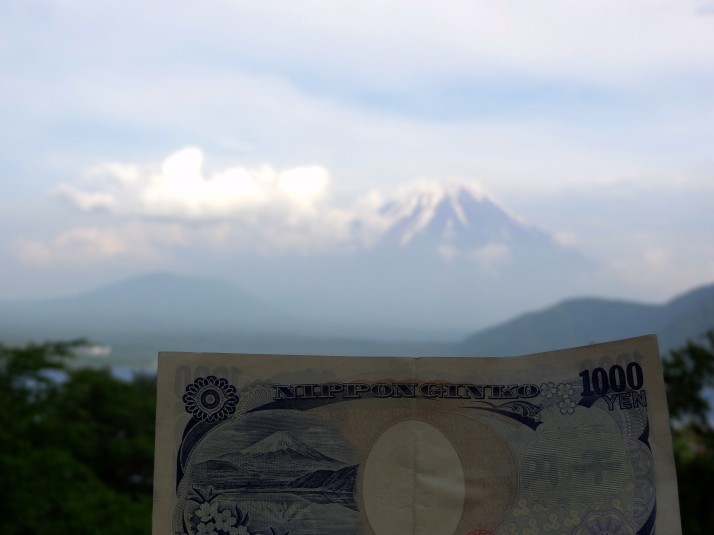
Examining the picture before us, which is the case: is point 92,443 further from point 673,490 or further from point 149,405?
point 673,490

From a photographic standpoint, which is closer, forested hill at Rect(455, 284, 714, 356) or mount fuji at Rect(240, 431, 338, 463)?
mount fuji at Rect(240, 431, 338, 463)

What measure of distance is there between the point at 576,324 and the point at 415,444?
116 m

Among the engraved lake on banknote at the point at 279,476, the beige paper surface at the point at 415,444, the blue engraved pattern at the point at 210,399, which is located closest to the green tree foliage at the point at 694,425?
the beige paper surface at the point at 415,444

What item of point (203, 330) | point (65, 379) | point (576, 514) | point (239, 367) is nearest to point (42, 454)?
point (65, 379)

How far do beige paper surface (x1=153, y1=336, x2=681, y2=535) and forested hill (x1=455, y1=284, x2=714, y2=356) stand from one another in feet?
303

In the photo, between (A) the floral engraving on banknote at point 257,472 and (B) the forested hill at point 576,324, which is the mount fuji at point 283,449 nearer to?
(A) the floral engraving on banknote at point 257,472

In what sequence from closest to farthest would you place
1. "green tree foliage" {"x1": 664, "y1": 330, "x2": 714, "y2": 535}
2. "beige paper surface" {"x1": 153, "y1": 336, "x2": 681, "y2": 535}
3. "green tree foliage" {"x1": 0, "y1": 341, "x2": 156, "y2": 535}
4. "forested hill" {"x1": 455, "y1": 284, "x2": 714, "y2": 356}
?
1. "beige paper surface" {"x1": 153, "y1": 336, "x2": 681, "y2": 535}
2. "green tree foliage" {"x1": 0, "y1": 341, "x2": 156, "y2": 535}
3. "green tree foliage" {"x1": 664, "y1": 330, "x2": 714, "y2": 535}
4. "forested hill" {"x1": 455, "y1": 284, "x2": 714, "y2": 356}

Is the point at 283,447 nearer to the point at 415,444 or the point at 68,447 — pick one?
the point at 415,444

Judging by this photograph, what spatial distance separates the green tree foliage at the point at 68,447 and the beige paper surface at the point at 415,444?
6.34 metres

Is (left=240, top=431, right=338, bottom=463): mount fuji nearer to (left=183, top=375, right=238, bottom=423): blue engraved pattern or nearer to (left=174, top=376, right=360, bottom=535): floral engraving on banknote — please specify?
(left=174, top=376, right=360, bottom=535): floral engraving on banknote

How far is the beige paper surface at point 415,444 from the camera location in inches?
85.9

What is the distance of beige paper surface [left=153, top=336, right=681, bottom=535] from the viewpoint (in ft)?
7.16

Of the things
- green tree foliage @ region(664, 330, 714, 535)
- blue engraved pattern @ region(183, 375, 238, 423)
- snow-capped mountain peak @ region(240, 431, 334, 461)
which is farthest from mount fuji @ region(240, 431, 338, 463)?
green tree foliage @ region(664, 330, 714, 535)

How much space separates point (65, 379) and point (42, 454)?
3.56 meters
